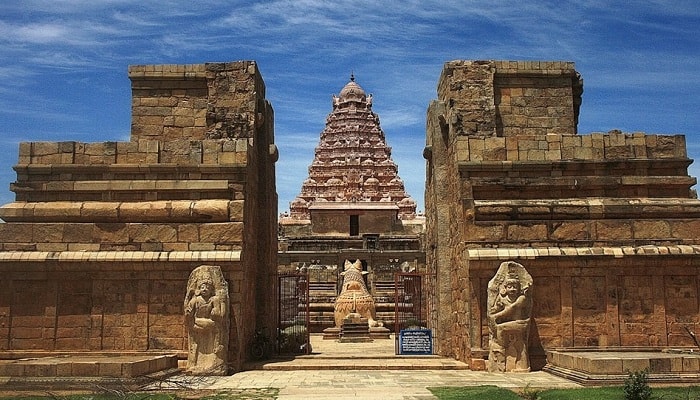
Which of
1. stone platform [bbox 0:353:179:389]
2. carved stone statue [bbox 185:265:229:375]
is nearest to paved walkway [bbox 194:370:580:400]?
carved stone statue [bbox 185:265:229:375]

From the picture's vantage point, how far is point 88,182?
47.6 ft

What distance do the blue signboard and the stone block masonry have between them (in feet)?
11.7

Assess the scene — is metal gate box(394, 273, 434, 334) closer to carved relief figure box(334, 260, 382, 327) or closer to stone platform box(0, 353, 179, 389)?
carved relief figure box(334, 260, 382, 327)

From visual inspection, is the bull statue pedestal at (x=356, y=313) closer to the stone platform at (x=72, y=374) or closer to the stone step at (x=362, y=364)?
the stone step at (x=362, y=364)

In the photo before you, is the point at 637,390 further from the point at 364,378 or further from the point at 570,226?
the point at 570,226

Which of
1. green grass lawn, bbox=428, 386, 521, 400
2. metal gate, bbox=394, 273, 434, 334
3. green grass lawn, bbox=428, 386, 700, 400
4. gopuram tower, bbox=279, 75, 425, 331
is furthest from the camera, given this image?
gopuram tower, bbox=279, 75, 425, 331

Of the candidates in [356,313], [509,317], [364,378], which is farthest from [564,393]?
[356,313]

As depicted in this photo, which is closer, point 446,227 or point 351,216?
point 446,227

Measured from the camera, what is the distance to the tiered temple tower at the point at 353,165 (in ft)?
171

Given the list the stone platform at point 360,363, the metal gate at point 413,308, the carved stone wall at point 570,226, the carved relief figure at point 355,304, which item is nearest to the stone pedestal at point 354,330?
the carved relief figure at point 355,304

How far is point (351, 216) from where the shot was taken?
4612 cm

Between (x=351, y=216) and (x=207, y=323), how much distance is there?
109 ft

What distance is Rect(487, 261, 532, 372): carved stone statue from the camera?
13.0m

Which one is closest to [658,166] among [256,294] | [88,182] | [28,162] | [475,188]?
[475,188]
